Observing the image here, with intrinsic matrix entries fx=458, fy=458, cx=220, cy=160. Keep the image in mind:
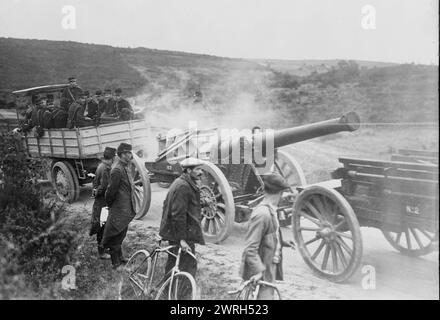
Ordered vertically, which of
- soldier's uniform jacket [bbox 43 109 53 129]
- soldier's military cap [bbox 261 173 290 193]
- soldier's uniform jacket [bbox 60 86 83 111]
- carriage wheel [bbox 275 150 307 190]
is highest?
soldier's uniform jacket [bbox 60 86 83 111]

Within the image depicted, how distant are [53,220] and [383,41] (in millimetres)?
5026

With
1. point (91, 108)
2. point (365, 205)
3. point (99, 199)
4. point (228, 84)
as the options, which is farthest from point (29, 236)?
point (228, 84)

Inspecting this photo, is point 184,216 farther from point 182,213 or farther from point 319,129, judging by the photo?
point 319,129

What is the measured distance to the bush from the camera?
5.18m

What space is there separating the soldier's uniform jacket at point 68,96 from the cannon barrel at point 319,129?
17.6ft

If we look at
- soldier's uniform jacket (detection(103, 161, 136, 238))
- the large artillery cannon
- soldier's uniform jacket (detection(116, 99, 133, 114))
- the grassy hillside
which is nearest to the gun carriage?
the large artillery cannon

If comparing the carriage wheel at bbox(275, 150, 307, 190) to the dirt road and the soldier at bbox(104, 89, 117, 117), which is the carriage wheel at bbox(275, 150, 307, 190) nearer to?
the dirt road

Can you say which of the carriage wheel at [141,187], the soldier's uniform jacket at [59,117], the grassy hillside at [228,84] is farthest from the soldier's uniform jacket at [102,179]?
the grassy hillside at [228,84]

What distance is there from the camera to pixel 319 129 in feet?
18.9

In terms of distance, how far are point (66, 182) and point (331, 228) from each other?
Result: 20.0ft

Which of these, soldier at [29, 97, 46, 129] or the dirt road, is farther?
soldier at [29, 97, 46, 129]

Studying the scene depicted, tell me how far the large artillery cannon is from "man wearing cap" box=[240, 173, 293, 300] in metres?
2.15

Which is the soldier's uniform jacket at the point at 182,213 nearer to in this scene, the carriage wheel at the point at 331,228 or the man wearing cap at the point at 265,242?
the man wearing cap at the point at 265,242

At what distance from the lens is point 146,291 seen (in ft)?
15.5
